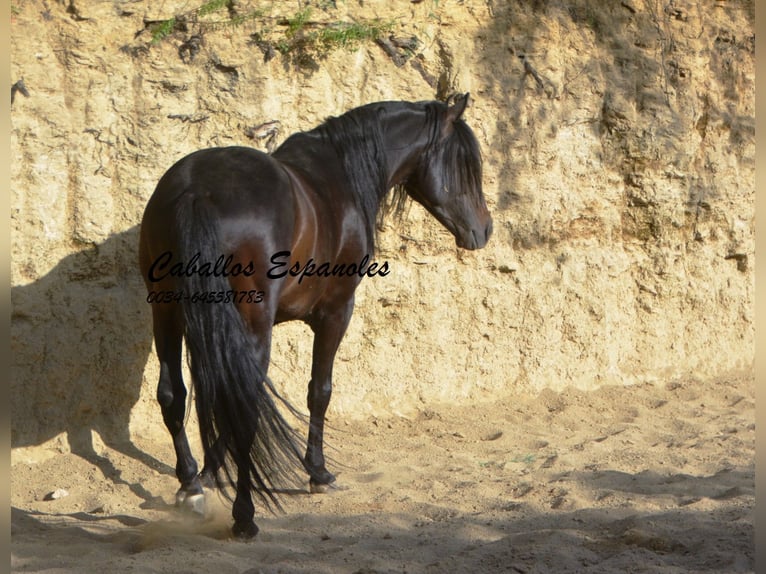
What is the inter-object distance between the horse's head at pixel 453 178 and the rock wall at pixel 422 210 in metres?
1.01

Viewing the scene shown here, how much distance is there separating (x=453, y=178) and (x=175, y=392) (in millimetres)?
2013

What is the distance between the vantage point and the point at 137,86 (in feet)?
18.1

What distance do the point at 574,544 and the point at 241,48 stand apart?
3861mm

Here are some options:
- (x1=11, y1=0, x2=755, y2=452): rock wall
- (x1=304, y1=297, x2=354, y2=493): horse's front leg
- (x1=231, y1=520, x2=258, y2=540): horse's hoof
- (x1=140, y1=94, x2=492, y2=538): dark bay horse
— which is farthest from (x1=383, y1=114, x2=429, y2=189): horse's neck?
(x1=231, y1=520, x2=258, y2=540): horse's hoof

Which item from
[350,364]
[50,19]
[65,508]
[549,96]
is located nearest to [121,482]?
[65,508]

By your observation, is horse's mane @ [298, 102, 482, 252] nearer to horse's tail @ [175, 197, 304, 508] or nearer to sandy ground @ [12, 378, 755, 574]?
horse's tail @ [175, 197, 304, 508]

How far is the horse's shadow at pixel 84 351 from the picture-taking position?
5102 mm

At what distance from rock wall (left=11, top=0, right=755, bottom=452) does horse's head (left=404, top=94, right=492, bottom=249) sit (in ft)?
3.30

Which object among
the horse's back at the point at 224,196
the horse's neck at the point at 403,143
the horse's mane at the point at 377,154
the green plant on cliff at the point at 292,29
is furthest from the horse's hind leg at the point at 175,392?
the green plant on cliff at the point at 292,29

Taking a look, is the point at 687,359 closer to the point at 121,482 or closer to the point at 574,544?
the point at 574,544

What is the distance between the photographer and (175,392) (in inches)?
165

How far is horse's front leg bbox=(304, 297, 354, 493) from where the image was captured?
15.5 feet

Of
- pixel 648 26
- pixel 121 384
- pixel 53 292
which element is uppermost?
pixel 648 26

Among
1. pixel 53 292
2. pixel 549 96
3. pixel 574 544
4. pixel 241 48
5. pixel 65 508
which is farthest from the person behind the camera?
pixel 549 96
